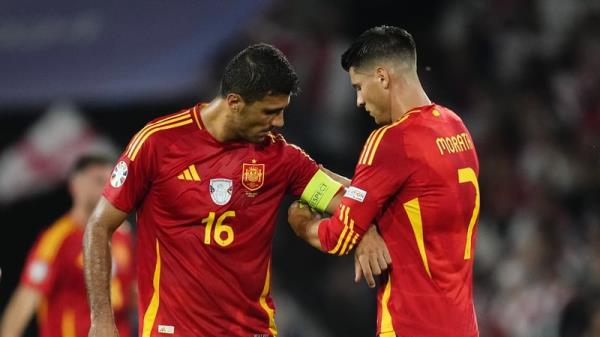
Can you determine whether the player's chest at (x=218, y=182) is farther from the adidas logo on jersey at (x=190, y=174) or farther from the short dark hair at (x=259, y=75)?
the short dark hair at (x=259, y=75)

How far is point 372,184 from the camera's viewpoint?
15.2ft

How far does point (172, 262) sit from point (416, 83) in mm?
1329

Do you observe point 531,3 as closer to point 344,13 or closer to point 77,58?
point 344,13

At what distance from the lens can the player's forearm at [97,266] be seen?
4.66 metres

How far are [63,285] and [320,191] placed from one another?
233 centimetres

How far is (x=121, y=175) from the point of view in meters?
4.77

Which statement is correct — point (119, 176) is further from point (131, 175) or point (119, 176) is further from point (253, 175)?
point (253, 175)

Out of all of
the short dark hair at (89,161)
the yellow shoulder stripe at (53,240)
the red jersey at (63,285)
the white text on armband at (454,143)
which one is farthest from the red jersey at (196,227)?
the short dark hair at (89,161)

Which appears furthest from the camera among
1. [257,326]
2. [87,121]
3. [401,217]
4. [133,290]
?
[87,121]

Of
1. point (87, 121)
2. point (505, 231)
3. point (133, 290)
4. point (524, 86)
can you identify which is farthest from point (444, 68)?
point (133, 290)

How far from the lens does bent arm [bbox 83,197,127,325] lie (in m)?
4.64

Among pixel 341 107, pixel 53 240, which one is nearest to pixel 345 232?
pixel 53 240

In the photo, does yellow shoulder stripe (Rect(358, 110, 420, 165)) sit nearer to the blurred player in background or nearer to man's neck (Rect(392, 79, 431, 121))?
man's neck (Rect(392, 79, 431, 121))

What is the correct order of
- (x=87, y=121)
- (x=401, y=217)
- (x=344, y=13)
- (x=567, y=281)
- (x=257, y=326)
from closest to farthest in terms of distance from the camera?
(x=401, y=217) < (x=257, y=326) < (x=567, y=281) < (x=87, y=121) < (x=344, y=13)
